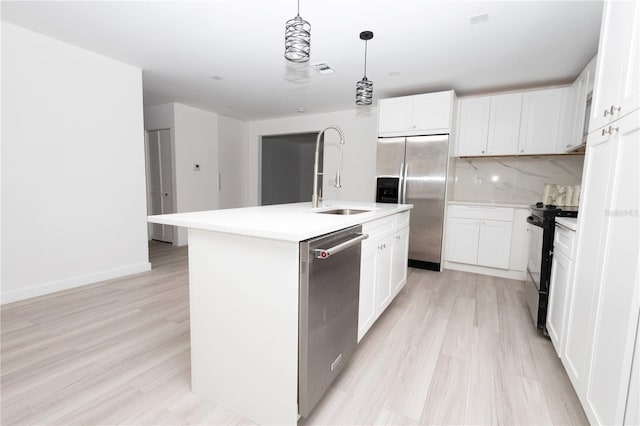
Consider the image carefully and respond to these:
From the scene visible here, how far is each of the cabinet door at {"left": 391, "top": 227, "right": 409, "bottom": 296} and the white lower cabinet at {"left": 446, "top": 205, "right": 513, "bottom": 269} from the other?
1.41 m

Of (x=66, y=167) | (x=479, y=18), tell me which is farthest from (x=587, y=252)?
(x=66, y=167)

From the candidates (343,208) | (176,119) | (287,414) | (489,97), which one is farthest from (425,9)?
(176,119)

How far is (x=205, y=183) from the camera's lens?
17.5 feet

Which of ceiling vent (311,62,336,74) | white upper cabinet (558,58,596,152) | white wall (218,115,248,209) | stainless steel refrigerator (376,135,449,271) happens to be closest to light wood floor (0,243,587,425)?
stainless steel refrigerator (376,135,449,271)

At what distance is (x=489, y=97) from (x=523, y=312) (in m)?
2.67

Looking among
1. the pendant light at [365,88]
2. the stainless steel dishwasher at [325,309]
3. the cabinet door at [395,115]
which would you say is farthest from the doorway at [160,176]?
the stainless steel dishwasher at [325,309]

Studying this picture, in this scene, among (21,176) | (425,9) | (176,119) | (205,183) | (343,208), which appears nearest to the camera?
(425,9)

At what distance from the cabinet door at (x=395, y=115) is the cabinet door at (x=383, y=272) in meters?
2.14

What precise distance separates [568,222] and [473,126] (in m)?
2.49

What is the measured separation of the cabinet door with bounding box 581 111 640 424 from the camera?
1074mm

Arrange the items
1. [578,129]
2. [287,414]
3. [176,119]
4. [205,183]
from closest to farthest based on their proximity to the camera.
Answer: [287,414]
[578,129]
[176,119]
[205,183]

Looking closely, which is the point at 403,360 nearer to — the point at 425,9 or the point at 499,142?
the point at 425,9

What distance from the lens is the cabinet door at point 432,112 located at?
12.1ft

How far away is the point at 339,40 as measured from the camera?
2645 mm
